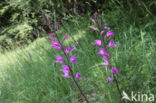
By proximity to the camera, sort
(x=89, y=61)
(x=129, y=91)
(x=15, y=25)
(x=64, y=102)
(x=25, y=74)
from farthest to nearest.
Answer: (x=15, y=25)
(x=25, y=74)
(x=89, y=61)
(x=64, y=102)
(x=129, y=91)

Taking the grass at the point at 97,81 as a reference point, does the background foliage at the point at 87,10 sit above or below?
above

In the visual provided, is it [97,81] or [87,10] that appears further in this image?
[87,10]

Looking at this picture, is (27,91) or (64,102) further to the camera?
(27,91)

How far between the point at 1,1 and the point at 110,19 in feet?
24.0

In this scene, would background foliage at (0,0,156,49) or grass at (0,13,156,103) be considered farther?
background foliage at (0,0,156,49)

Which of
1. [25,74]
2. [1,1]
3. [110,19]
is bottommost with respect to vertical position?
[25,74]

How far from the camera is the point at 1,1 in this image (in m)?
8.43

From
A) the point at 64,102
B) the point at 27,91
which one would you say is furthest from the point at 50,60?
the point at 64,102

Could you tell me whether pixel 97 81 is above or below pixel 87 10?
below

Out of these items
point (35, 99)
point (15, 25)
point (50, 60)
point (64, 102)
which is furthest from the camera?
point (15, 25)

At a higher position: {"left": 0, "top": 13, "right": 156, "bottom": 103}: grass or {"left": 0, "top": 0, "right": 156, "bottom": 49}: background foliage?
{"left": 0, "top": 0, "right": 156, "bottom": 49}: background foliage

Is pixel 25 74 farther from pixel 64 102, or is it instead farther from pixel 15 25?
pixel 15 25

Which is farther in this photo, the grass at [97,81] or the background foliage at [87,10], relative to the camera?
the background foliage at [87,10]

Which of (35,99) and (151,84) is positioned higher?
(151,84)
